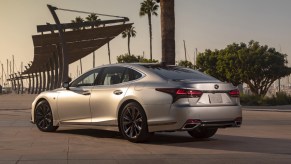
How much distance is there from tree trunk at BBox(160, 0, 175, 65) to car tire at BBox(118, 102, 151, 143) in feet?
37.2

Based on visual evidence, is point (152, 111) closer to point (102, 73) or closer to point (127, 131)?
point (127, 131)

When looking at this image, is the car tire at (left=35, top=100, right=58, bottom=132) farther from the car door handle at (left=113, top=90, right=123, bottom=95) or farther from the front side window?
the car door handle at (left=113, top=90, right=123, bottom=95)

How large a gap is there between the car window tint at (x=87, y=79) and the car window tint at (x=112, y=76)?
10.5 inches

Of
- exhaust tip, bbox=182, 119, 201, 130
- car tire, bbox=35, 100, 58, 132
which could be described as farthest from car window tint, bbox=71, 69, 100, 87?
exhaust tip, bbox=182, 119, 201, 130

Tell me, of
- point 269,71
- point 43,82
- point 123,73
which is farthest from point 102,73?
point 43,82

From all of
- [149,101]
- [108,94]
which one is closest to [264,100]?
[108,94]

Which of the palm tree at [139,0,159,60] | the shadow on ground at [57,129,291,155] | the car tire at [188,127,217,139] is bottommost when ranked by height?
the shadow on ground at [57,129,291,155]

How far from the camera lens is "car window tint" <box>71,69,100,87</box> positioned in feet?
36.9

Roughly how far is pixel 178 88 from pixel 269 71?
182 ft

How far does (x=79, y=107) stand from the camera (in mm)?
11109

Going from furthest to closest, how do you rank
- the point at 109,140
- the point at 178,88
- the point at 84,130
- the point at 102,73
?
the point at 84,130 < the point at 102,73 < the point at 109,140 < the point at 178,88

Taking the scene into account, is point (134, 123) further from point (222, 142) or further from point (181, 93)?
point (222, 142)

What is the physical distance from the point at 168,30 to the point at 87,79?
1024cm

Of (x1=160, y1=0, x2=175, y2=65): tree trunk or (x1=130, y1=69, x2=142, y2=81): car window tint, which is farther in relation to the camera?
(x1=160, y1=0, x2=175, y2=65): tree trunk
